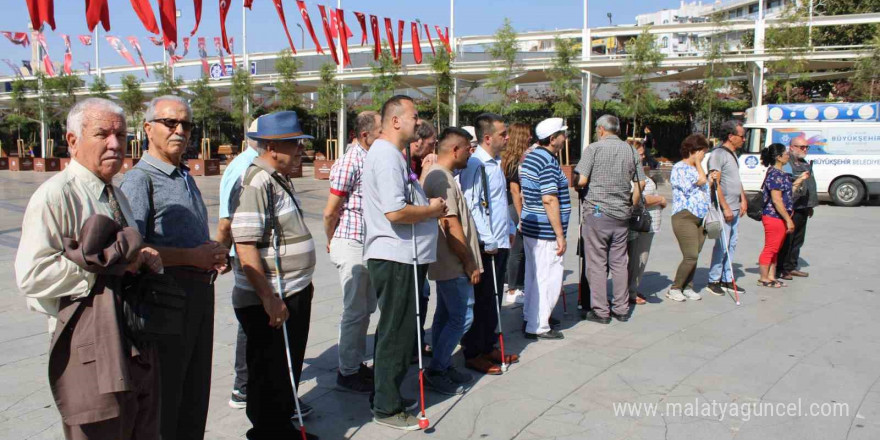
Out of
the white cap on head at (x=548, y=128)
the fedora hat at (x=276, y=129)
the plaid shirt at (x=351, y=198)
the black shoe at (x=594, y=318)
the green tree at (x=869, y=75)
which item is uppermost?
the green tree at (x=869, y=75)

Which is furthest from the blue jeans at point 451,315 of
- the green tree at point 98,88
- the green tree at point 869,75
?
the green tree at point 98,88

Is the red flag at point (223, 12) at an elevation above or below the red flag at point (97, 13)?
above

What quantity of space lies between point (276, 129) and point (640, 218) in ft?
12.9

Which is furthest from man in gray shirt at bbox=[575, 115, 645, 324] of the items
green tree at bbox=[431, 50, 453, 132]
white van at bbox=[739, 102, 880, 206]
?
green tree at bbox=[431, 50, 453, 132]

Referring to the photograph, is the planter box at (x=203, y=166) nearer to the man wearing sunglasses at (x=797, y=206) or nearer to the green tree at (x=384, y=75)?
the green tree at (x=384, y=75)

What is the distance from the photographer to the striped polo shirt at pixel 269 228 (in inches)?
126

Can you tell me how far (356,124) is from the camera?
4660mm

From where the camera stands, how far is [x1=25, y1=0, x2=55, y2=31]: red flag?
9.40 m

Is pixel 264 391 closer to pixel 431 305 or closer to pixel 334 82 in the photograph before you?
pixel 431 305

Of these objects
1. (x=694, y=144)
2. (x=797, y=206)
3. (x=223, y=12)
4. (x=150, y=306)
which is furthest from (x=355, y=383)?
(x=223, y=12)

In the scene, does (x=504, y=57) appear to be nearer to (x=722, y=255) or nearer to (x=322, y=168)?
(x=322, y=168)

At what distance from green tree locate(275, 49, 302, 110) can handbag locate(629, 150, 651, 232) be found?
75.1ft

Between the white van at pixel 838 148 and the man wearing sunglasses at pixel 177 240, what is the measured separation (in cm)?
1614

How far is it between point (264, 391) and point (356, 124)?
1.98m
